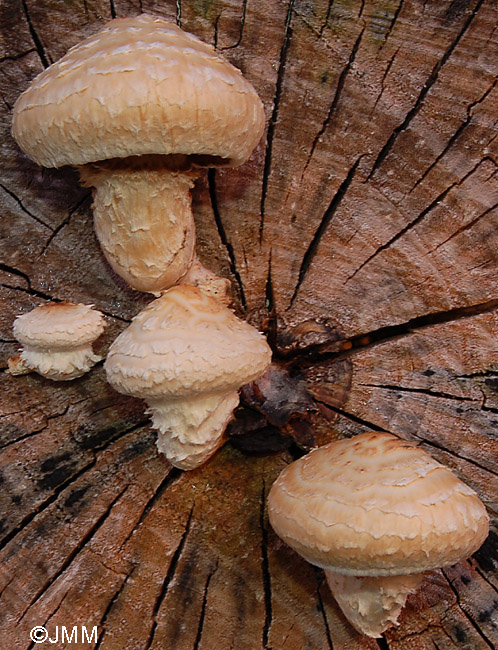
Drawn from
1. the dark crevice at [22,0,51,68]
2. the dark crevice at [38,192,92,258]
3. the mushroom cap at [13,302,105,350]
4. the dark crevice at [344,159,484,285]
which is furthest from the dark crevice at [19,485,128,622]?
the dark crevice at [22,0,51,68]

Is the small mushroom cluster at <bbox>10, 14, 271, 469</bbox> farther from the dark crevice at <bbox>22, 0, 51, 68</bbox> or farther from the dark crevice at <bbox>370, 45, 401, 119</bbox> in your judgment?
the dark crevice at <bbox>370, 45, 401, 119</bbox>

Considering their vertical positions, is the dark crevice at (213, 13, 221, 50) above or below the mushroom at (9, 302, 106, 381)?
above

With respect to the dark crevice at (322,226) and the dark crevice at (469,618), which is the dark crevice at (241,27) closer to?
the dark crevice at (322,226)

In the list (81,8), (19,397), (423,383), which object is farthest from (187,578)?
(81,8)

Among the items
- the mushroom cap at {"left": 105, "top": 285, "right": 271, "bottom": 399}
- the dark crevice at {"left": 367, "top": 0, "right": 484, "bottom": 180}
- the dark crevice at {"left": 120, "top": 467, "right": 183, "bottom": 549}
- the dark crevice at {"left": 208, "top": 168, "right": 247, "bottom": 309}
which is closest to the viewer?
the mushroom cap at {"left": 105, "top": 285, "right": 271, "bottom": 399}

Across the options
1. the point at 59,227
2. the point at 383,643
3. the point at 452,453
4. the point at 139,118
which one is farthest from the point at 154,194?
the point at 383,643

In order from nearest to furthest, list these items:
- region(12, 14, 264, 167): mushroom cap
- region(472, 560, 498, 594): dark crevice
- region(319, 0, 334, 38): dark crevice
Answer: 1. region(12, 14, 264, 167): mushroom cap
2. region(472, 560, 498, 594): dark crevice
3. region(319, 0, 334, 38): dark crevice

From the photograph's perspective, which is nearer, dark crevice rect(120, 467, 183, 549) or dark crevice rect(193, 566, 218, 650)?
dark crevice rect(193, 566, 218, 650)
